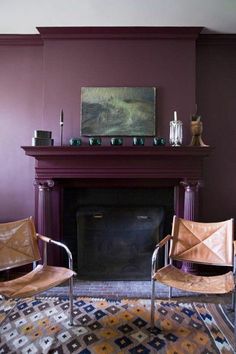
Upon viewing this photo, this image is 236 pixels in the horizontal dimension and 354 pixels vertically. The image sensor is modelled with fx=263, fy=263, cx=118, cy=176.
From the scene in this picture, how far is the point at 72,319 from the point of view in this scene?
2086 mm

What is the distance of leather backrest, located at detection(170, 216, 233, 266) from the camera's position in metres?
2.21

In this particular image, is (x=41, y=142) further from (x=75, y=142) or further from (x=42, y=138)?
(x=75, y=142)

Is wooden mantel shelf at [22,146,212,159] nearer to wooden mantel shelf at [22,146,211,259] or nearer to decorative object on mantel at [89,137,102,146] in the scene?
wooden mantel shelf at [22,146,211,259]

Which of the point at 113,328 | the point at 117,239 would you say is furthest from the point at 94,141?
the point at 113,328

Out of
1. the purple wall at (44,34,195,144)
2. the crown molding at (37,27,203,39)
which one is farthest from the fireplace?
the crown molding at (37,27,203,39)

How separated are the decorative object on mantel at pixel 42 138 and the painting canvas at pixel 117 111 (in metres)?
0.36

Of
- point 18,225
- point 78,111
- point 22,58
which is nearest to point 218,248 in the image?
point 18,225

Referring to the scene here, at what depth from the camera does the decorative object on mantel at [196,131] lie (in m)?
2.69

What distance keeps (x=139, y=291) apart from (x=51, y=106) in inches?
84.1

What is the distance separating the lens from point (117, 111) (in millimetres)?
2859

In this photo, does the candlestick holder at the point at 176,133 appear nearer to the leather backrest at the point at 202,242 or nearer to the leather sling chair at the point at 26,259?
the leather backrest at the point at 202,242

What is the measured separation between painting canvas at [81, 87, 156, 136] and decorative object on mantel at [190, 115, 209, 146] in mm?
405

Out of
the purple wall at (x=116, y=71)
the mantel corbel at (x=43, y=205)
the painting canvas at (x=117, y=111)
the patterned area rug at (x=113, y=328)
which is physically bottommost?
the patterned area rug at (x=113, y=328)

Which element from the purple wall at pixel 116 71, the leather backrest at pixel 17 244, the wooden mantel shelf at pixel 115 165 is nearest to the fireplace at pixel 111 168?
the wooden mantel shelf at pixel 115 165
